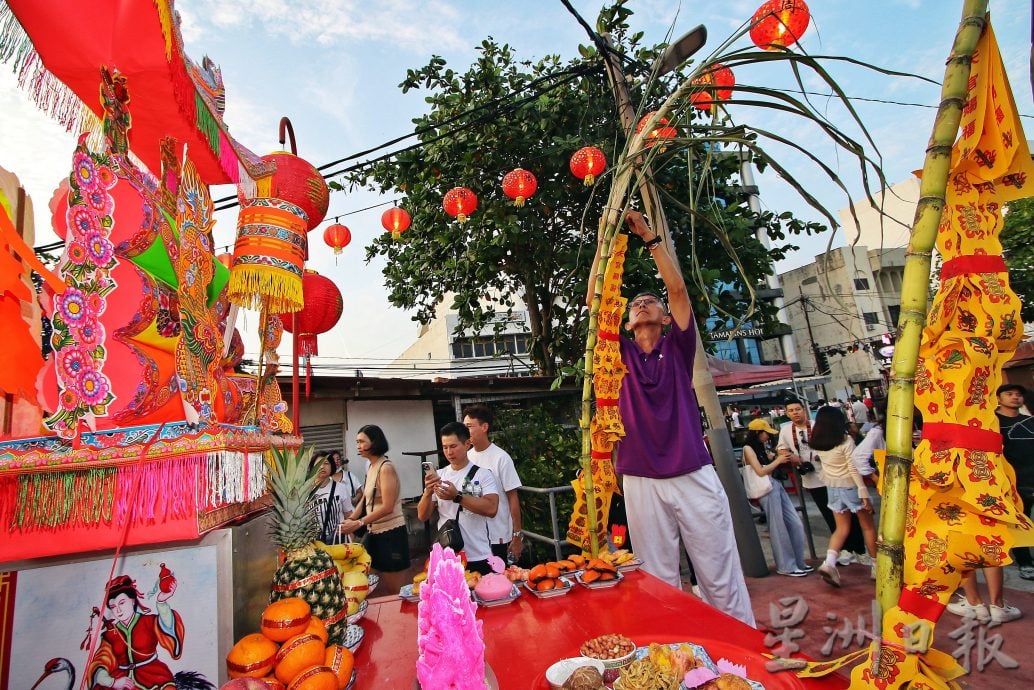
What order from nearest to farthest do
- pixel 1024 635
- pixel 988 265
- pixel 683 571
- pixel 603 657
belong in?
1. pixel 988 265
2. pixel 603 657
3. pixel 1024 635
4. pixel 683 571

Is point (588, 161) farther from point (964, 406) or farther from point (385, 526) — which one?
point (964, 406)

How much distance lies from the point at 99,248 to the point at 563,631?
1978 millimetres

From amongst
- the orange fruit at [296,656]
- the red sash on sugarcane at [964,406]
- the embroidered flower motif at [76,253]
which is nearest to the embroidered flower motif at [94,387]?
the embroidered flower motif at [76,253]

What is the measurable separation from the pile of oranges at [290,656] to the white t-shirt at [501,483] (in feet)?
8.15

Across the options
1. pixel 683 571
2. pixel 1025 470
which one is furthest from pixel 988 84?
pixel 683 571

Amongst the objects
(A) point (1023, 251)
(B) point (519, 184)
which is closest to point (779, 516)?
(B) point (519, 184)

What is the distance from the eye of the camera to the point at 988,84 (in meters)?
1.15

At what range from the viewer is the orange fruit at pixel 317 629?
141 centimetres

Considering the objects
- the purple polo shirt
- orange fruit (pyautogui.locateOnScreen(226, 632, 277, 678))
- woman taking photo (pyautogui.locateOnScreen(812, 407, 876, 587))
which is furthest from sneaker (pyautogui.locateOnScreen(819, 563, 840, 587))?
orange fruit (pyautogui.locateOnScreen(226, 632, 277, 678))

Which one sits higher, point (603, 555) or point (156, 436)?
point (156, 436)

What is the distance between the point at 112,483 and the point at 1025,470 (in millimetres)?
6898

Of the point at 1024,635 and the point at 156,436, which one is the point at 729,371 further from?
the point at 156,436

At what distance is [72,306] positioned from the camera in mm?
1514

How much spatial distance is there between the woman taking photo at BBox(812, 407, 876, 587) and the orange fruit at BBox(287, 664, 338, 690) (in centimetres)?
547
